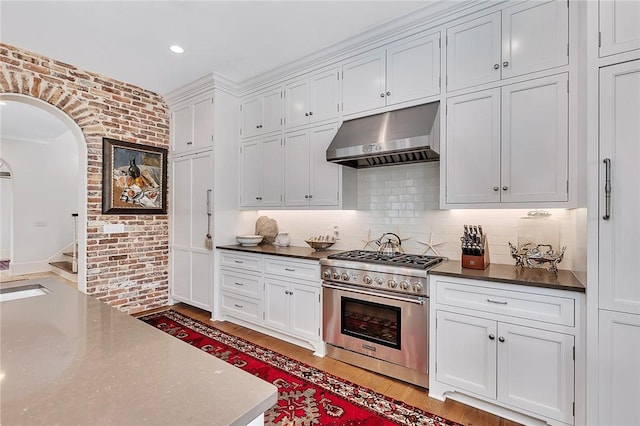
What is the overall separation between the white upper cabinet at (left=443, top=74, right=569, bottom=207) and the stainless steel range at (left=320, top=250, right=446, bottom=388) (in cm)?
72

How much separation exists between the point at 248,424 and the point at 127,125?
14.2 feet

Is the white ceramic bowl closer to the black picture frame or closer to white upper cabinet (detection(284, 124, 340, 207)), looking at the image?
white upper cabinet (detection(284, 124, 340, 207))

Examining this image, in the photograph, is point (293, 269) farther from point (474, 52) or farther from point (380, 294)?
point (474, 52)

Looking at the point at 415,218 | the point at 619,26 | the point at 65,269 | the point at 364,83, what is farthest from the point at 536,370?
the point at 65,269

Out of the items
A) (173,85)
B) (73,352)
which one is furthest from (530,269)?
(173,85)

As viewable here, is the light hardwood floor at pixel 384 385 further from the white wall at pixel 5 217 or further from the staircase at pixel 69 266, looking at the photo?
the white wall at pixel 5 217

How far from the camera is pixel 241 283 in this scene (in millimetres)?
3502

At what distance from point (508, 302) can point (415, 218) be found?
116cm

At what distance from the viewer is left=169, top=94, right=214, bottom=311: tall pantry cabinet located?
381 centimetres

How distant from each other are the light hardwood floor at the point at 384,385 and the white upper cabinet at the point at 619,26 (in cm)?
231

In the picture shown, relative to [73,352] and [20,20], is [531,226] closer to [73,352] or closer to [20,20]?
[73,352]

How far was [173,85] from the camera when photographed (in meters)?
4.00

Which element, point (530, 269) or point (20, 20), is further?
point (20, 20)

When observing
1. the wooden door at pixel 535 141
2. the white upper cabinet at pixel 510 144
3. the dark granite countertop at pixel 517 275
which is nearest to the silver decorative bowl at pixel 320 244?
the dark granite countertop at pixel 517 275
